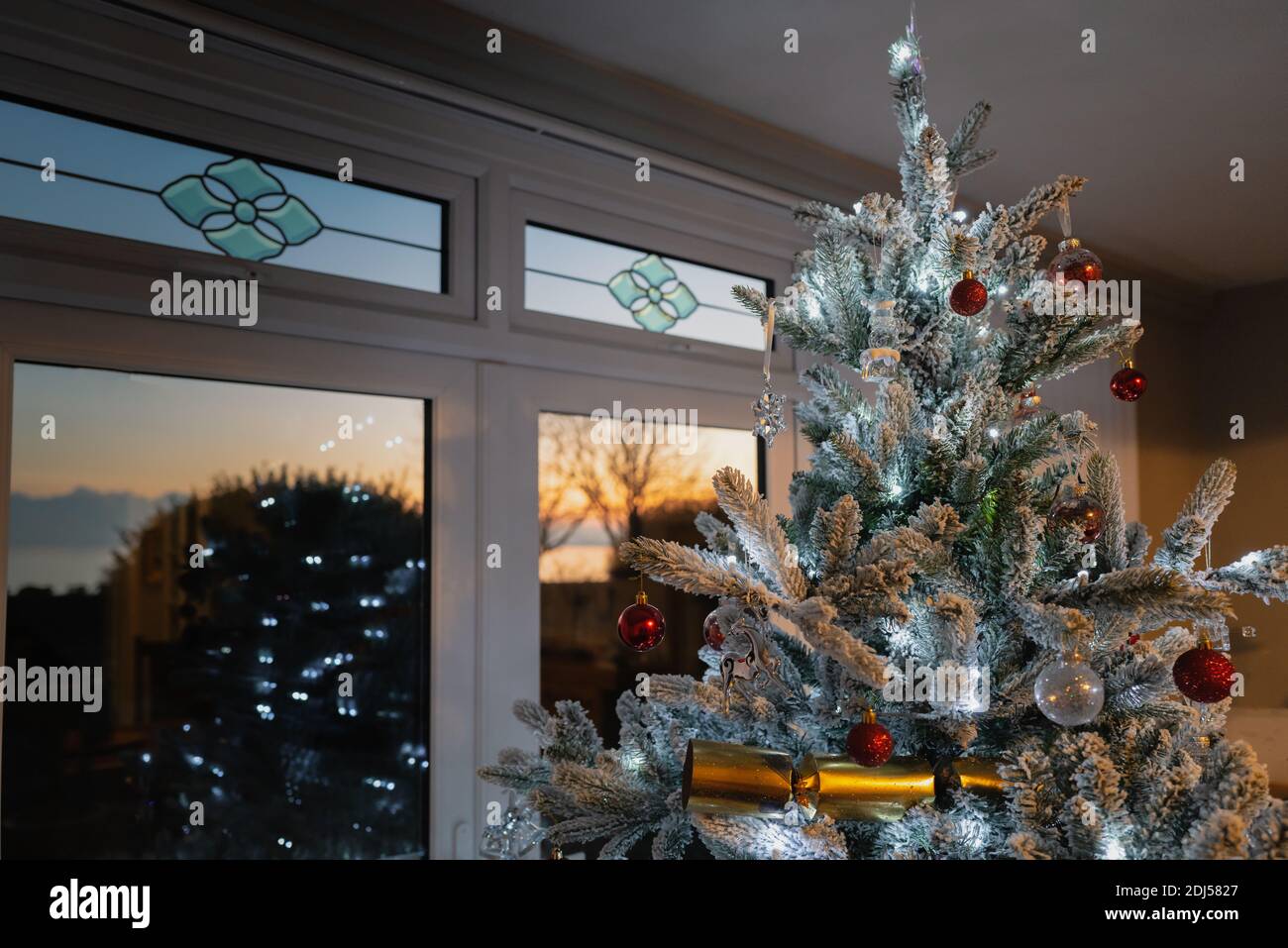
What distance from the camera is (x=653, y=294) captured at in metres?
2.49

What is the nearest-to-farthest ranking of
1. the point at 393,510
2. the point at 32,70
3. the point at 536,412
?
the point at 32,70, the point at 393,510, the point at 536,412

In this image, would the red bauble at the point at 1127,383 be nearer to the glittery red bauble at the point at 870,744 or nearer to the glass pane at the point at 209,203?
the glittery red bauble at the point at 870,744

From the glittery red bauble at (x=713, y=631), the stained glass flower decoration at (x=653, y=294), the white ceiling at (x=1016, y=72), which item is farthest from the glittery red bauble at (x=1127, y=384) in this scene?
the stained glass flower decoration at (x=653, y=294)

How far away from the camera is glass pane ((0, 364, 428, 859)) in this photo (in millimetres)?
1639

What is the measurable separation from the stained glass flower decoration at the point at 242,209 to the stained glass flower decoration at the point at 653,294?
A: 33.7 inches

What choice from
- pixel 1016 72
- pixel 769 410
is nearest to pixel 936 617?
pixel 769 410

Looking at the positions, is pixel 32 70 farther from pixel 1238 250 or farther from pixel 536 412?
pixel 1238 250

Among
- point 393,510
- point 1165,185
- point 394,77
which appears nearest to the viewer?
point 394,77

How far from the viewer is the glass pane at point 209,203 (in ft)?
5.37

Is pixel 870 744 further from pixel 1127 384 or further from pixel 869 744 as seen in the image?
pixel 1127 384

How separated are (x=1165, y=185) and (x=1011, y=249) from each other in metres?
2.32

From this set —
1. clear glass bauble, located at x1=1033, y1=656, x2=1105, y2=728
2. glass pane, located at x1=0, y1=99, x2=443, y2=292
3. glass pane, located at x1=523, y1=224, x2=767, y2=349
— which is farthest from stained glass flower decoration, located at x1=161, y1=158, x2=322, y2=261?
clear glass bauble, located at x1=1033, y1=656, x2=1105, y2=728

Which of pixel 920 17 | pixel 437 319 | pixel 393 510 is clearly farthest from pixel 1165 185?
pixel 393 510

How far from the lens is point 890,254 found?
112cm
